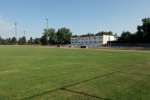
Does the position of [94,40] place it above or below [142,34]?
below

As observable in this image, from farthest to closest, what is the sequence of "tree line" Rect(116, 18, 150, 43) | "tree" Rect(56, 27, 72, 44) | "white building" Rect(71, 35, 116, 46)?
"tree" Rect(56, 27, 72, 44) → "white building" Rect(71, 35, 116, 46) → "tree line" Rect(116, 18, 150, 43)

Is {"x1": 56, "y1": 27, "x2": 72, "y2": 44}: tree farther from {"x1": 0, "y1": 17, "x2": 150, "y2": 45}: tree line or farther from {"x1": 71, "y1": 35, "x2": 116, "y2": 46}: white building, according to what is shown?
{"x1": 71, "y1": 35, "x2": 116, "y2": 46}: white building

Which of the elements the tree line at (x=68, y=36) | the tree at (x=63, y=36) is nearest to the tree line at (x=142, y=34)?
the tree line at (x=68, y=36)

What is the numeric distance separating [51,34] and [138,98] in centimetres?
14671

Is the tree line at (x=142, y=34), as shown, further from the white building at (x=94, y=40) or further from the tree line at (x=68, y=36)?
the white building at (x=94, y=40)

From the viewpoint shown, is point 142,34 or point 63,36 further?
point 63,36

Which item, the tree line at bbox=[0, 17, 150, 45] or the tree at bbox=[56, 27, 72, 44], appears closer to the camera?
the tree line at bbox=[0, 17, 150, 45]

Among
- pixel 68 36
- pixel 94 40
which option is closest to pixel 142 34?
pixel 94 40

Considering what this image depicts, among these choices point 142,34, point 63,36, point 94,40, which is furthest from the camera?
point 63,36

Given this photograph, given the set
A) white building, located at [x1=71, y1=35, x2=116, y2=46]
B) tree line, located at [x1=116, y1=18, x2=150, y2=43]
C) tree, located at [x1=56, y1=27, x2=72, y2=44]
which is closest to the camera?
tree line, located at [x1=116, y1=18, x2=150, y2=43]

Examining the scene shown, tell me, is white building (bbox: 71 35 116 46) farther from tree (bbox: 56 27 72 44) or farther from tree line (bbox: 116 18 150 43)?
tree line (bbox: 116 18 150 43)

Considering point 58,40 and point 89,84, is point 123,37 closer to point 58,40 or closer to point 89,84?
point 58,40

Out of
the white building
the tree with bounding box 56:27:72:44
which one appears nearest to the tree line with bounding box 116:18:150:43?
the white building

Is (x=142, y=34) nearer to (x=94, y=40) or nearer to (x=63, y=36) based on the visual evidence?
(x=94, y=40)
